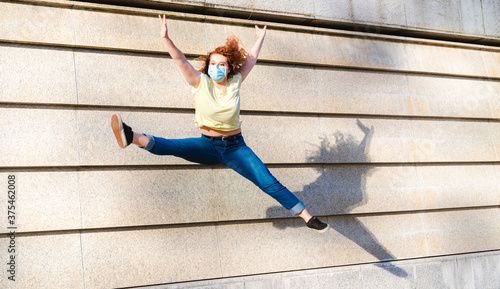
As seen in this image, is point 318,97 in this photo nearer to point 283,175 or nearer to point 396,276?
point 283,175

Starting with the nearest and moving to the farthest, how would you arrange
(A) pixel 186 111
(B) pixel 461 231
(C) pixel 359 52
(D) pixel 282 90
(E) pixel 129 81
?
(E) pixel 129 81 → (A) pixel 186 111 → (D) pixel 282 90 → (C) pixel 359 52 → (B) pixel 461 231

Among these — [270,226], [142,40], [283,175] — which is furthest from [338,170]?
[142,40]

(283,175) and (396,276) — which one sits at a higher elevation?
(283,175)

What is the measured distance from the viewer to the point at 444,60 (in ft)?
26.7

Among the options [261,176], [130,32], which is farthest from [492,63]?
[130,32]

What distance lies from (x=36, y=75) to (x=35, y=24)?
0.58 m

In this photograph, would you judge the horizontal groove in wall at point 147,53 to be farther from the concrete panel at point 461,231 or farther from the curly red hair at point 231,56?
the concrete panel at point 461,231

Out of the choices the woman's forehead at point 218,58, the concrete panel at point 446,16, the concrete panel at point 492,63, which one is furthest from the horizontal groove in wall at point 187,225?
the concrete panel at point 446,16

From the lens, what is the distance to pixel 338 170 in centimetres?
704

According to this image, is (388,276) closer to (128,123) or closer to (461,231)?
(461,231)

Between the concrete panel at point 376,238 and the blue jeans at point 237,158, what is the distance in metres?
2.08

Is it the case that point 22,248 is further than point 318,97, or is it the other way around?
point 318,97

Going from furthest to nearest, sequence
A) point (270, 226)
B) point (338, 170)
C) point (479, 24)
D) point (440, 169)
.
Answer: point (479, 24) < point (440, 169) < point (338, 170) < point (270, 226)

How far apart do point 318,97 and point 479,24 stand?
3502 millimetres
